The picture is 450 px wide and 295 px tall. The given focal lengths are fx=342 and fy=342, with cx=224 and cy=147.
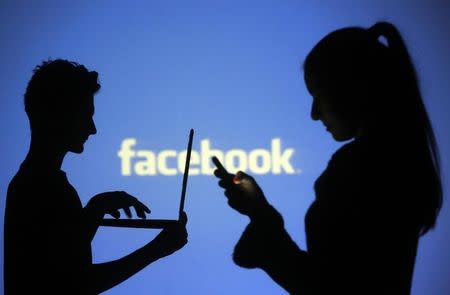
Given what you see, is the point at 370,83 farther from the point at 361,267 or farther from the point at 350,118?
the point at 361,267

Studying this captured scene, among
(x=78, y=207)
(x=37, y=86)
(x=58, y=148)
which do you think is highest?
(x=37, y=86)

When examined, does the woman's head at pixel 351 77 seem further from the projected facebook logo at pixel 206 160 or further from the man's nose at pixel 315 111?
the projected facebook logo at pixel 206 160

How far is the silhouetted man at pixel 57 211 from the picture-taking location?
57cm

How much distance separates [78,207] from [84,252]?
0.28ft

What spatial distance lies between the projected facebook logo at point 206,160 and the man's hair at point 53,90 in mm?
673

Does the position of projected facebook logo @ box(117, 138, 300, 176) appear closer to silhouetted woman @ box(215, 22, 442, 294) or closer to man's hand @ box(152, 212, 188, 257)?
man's hand @ box(152, 212, 188, 257)

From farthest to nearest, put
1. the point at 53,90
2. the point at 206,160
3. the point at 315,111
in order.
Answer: the point at 206,160 → the point at 53,90 → the point at 315,111

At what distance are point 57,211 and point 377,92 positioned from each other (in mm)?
563

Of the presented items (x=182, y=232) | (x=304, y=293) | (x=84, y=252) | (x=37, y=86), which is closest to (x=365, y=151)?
(x=304, y=293)

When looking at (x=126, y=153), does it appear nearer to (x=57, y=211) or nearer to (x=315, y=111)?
(x=57, y=211)

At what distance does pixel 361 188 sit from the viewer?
1.51ft

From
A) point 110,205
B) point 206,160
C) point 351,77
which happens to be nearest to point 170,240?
point 110,205

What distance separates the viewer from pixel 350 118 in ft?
1.74

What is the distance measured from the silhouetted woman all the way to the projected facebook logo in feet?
2.67
